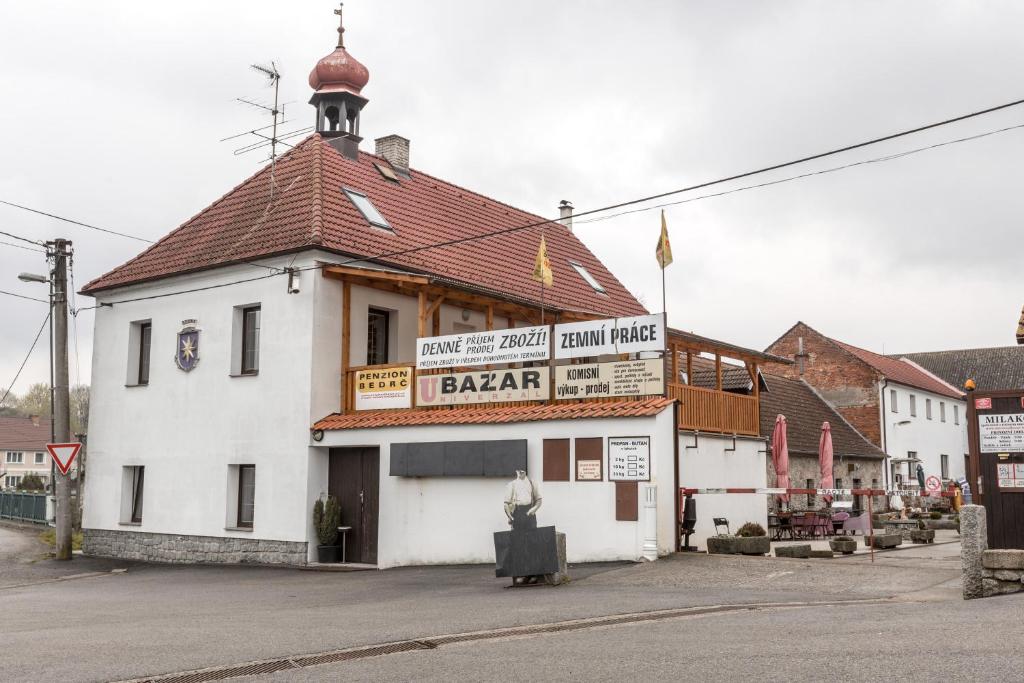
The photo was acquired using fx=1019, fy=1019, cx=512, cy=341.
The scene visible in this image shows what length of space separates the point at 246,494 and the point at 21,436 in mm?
87910

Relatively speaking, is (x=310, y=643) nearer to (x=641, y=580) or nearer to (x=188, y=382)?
(x=641, y=580)

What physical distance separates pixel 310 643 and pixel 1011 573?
25.6 ft

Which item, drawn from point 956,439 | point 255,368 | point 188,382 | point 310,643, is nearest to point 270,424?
point 255,368

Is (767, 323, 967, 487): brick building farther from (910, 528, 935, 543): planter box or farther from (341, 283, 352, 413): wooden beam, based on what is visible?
(341, 283, 352, 413): wooden beam

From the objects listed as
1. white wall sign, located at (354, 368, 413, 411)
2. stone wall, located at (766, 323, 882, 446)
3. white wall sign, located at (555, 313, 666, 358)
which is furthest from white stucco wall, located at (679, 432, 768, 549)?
stone wall, located at (766, 323, 882, 446)

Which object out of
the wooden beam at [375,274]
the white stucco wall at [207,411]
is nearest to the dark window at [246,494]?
the white stucco wall at [207,411]

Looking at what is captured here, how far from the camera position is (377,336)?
22.9m

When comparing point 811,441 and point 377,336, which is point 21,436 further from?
point 377,336

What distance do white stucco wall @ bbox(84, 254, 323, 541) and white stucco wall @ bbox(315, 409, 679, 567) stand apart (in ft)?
3.52

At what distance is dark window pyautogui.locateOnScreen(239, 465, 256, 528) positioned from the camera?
2178 cm

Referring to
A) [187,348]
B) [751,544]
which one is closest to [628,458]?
[751,544]

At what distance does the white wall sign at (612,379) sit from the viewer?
57.2 ft

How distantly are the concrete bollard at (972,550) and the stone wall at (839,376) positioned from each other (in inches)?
1269

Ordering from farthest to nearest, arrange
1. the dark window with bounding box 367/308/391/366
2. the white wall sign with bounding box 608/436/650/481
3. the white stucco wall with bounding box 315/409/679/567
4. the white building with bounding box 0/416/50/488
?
the white building with bounding box 0/416/50/488, the dark window with bounding box 367/308/391/366, the white stucco wall with bounding box 315/409/679/567, the white wall sign with bounding box 608/436/650/481
